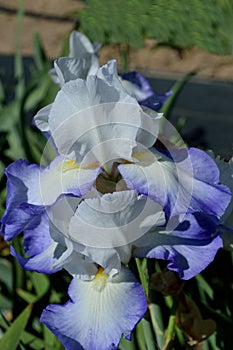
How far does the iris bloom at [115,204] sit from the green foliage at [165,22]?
0.42 metres

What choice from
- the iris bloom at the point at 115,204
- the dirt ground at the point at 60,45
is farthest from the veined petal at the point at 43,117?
the dirt ground at the point at 60,45

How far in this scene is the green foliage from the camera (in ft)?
3.46

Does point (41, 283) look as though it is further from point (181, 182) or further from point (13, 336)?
point (181, 182)

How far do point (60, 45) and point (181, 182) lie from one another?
7.76 ft

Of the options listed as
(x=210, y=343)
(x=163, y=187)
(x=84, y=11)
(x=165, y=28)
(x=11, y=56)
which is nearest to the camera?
(x=163, y=187)

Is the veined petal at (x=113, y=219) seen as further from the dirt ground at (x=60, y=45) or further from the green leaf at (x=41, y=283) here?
the dirt ground at (x=60, y=45)

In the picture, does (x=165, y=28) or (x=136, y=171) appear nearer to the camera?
(x=136, y=171)

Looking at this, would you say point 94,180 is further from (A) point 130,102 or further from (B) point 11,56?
(B) point 11,56

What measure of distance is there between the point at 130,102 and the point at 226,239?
0.73ft

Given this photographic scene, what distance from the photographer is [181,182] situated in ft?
2.21

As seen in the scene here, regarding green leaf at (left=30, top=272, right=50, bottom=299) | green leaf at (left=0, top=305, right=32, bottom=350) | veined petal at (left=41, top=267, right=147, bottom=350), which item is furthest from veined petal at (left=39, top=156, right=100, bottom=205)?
green leaf at (left=30, top=272, right=50, bottom=299)

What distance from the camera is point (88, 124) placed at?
2.23ft

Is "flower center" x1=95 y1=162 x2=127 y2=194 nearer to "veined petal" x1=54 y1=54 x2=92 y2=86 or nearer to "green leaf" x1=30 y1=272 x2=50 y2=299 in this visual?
"veined petal" x1=54 y1=54 x2=92 y2=86

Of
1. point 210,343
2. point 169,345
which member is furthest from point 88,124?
point 210,343
